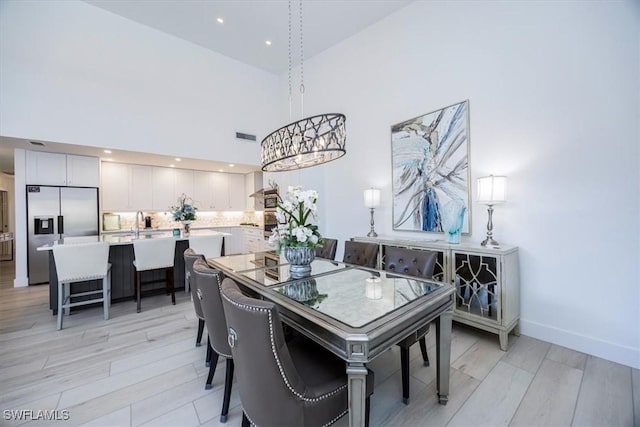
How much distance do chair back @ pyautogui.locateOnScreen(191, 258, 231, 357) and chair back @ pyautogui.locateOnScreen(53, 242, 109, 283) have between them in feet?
7.11

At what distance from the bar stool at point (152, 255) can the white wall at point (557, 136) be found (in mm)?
3399

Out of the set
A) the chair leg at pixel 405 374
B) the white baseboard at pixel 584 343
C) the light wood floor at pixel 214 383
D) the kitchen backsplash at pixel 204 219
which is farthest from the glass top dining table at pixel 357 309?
the kitchen backsplash at pixel 204 219

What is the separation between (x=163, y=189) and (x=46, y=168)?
1900 mm

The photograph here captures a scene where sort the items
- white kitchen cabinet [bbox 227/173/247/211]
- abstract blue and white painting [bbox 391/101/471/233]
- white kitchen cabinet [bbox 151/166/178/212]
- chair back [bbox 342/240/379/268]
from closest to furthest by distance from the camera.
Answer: chair back [bbox 342/240/379/268] < abstract blue and white painting [bbox 391/101/471/233] < white kitchen cabinet [bbox 151/166/178/212] < white kitchen cabinet [bbox 227/173/247/211]

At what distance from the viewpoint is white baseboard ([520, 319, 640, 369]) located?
2.06m

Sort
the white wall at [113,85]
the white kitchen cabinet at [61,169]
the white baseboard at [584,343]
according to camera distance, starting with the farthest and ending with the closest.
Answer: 1. the white kitchen cabinet at [61,169]
2. the white wall at [113,85]
3. the white baseboard at [584,343]

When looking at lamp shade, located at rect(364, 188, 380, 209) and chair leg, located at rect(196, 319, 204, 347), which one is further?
lamp shade, located at rect(364, 188, 380, 209)

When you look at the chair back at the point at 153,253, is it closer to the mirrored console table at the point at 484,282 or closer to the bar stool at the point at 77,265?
the bar stool at the point at 77,265

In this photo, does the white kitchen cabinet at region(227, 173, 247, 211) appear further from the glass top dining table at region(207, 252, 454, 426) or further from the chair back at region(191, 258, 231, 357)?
the chair back at region(191, 258, 231, 357)

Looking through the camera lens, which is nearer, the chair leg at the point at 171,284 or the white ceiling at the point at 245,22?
the chair leg at the point at 171,284

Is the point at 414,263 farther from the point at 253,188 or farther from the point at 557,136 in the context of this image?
the point at 253,188

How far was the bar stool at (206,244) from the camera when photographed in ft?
12.3

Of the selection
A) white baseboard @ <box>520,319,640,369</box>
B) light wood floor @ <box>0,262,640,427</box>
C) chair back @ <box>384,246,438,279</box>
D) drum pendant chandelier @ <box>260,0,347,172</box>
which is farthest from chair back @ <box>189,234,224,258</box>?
white baseboard @ <box>520,319,640,369</box>

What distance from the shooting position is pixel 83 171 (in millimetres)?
4852
